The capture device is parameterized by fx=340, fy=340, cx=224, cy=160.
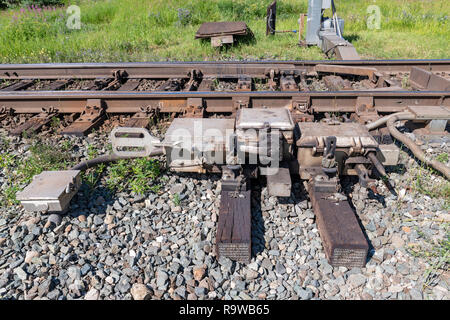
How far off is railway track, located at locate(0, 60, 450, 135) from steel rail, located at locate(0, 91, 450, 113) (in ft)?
0.04

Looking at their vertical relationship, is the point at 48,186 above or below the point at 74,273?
above

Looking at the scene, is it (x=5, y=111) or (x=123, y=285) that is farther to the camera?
(x=5, y=111)

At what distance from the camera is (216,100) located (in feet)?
15.3

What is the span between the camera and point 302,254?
2.54 meters

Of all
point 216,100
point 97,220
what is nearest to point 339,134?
point 216,100

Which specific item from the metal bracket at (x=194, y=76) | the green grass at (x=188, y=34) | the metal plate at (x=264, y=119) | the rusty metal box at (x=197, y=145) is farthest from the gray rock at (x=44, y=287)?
the green grass at (x=188, y=34)

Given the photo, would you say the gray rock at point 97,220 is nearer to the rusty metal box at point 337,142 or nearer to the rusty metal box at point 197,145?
the rusty metal box at point 197,145

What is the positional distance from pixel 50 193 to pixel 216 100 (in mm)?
2560

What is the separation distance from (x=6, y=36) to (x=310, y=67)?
8055mm

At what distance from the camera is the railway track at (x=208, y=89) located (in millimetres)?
4523

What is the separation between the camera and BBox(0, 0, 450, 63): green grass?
7781 mm

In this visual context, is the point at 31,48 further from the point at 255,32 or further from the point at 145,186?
the point at 145,186

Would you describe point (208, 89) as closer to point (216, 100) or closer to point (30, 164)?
point (216, 100)

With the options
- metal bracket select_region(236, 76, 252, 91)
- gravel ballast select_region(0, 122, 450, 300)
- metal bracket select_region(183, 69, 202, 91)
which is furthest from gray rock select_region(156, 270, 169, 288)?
metal bracket select_region(183, 69, 202, 91)
